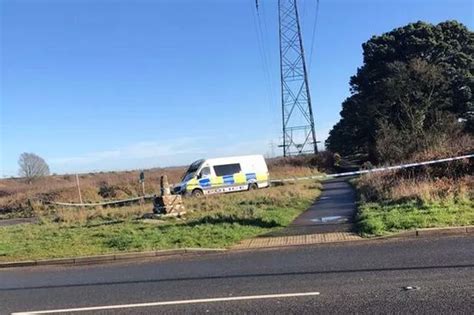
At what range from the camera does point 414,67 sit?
45500 mm

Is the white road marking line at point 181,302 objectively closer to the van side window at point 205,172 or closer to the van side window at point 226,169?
the van side window at point 205,172

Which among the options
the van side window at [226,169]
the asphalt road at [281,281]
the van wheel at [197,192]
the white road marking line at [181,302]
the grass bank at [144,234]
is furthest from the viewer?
the van side window at [226,169]

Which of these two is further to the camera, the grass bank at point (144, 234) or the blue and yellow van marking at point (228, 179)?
the blue and yellow van marking at point (228, 179)

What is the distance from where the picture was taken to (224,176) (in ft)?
110

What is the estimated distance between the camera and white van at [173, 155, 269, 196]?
32.5 m

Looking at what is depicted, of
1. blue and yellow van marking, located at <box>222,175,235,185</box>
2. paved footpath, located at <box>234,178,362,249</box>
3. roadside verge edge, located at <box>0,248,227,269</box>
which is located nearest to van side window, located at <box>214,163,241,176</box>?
blue and yellow van marking, located at <box>222,175,235,185</box>

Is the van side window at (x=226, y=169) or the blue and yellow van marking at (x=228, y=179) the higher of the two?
the van side window at (x=226, y=169)

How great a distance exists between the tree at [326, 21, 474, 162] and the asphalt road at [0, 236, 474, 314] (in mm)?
29895

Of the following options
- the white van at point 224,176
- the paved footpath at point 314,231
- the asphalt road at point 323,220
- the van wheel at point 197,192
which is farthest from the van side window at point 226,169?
the paved footpath at point 314,231

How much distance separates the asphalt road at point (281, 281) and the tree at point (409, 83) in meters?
29.9

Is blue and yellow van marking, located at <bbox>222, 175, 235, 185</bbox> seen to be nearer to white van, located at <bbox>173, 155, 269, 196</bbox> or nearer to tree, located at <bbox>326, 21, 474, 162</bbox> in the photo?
white van, located at <bbox>173, 155, 269, 196</bbox>

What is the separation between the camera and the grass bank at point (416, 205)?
1246 centimetres

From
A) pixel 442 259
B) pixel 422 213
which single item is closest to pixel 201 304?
pixel 442 259

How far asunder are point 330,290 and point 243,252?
14.8ft
